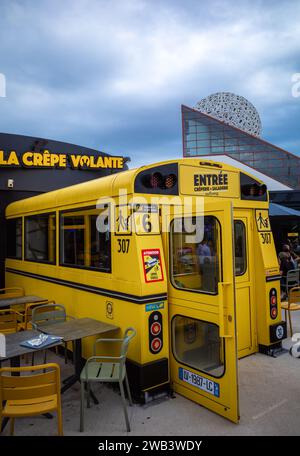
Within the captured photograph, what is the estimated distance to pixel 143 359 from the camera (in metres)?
3.73

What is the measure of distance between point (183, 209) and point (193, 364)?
5.84 feet

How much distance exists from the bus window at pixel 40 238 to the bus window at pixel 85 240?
1.38 ft

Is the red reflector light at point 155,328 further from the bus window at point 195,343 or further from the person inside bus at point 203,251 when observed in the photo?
the person inside bus at point 203,251

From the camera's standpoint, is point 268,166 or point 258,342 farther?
point 268,166

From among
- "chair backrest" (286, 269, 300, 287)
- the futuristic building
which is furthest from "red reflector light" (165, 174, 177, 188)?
the futuristic building

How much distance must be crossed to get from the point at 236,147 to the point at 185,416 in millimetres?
31286

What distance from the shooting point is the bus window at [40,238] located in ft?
19.0

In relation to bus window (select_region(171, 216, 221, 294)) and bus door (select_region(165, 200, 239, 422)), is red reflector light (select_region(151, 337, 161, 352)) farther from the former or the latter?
bus window (select_region(171, 216, 221, 294))

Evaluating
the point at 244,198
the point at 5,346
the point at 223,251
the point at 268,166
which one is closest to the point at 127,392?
the point at 5,346

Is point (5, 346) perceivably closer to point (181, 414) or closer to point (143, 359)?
point (143, 359)

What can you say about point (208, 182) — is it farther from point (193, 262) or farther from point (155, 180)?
point (193, 262)

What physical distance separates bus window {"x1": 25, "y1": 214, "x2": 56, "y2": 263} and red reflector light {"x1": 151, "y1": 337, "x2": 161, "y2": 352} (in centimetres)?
261

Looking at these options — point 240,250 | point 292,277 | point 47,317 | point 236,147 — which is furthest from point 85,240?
point 236,147

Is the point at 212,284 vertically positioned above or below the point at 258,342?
above
